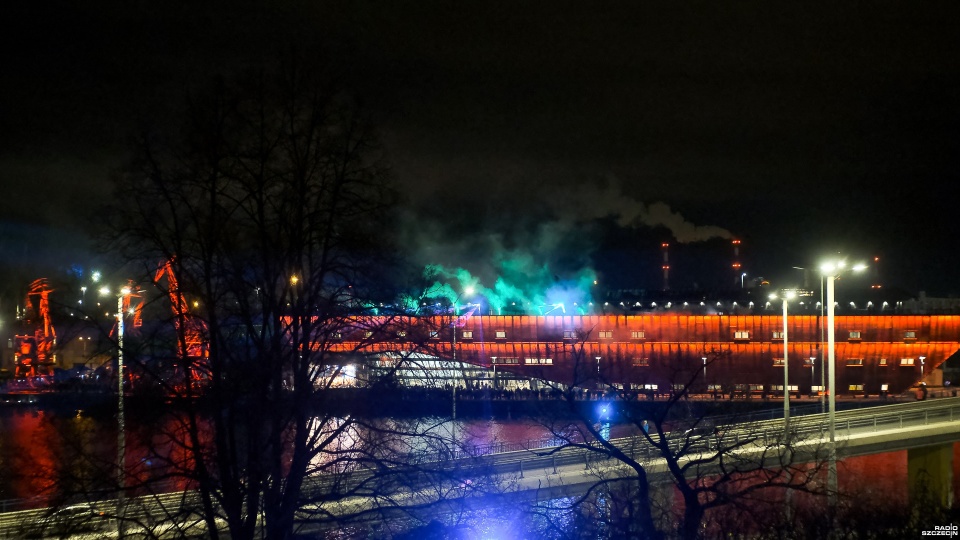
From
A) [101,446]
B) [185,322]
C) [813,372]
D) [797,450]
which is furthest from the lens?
[813,372]

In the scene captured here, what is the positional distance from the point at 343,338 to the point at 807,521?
13.5 feet

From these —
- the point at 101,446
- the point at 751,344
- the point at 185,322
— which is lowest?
the point at 751,344

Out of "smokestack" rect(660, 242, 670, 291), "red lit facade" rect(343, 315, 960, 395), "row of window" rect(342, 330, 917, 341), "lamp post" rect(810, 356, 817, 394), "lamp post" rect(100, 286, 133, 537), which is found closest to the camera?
"lamp post" rect(100, 286, 133, 537)

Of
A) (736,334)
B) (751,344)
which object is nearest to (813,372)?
(751,344)

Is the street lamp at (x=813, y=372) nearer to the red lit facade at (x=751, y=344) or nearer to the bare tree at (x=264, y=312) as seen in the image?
the red lit facade at (x=751, y=344)

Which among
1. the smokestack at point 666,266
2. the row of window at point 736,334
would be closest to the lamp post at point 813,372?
the row of window at point 736,334

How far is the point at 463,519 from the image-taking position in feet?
24.3

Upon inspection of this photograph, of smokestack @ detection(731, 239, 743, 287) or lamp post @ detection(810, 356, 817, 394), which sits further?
smokestack @ detection(731, 239, 743, 287)

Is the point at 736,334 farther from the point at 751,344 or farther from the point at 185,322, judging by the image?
the point at 185,322

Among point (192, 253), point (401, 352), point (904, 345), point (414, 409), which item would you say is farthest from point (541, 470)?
point (904, 345)

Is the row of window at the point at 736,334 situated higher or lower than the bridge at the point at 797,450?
higher

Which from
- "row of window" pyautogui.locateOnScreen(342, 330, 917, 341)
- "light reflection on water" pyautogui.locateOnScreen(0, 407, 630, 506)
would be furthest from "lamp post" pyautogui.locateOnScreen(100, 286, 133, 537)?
"row of window" pyautogui.locateOnScreen(342, 330, 917, 341)

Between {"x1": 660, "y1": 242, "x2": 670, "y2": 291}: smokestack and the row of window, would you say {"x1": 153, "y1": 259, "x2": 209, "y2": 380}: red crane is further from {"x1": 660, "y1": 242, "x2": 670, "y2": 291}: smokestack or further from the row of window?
{"x1": 660, "y1": 242, "x2": 670, "y2": 291}: smokestack

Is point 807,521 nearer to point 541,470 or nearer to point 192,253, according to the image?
point 192,253
